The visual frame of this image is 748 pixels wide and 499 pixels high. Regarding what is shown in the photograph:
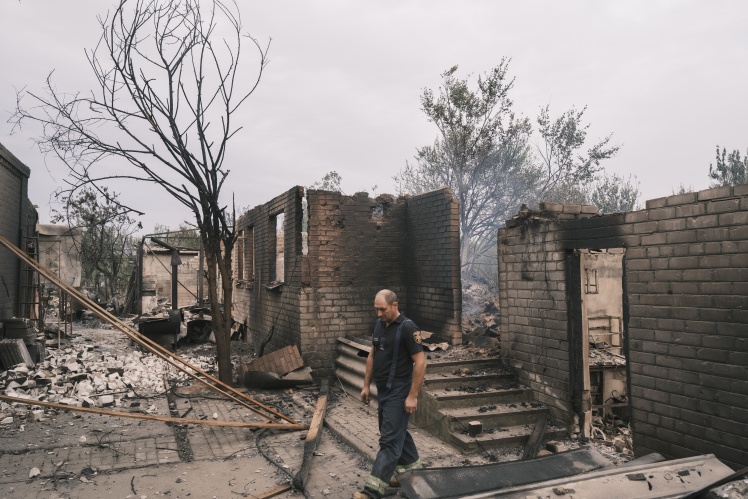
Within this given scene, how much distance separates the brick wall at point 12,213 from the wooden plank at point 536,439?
1029 cm

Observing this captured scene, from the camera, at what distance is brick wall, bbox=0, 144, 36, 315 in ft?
32.1

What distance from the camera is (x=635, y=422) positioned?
493 centimetres

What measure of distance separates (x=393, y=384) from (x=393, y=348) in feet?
1.04

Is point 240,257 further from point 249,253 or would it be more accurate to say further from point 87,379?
point 87,379

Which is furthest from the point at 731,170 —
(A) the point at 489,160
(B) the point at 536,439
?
(B) the point at 536,439

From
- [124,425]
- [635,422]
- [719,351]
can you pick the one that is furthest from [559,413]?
[124,425]

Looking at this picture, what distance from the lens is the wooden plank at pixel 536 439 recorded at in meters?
5.31

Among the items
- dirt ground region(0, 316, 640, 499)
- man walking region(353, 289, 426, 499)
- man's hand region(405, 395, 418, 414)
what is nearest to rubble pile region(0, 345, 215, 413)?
dirt ground region(0, 316, 640, 499)

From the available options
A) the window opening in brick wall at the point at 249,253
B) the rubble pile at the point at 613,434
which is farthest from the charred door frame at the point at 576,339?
the window opening in brick wall at the point at 249,253

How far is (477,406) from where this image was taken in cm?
623

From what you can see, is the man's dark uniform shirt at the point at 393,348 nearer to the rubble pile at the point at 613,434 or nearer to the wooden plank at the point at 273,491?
the wooden plank at the point at 273,491

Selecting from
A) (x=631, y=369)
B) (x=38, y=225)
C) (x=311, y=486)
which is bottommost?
(x=311, y=486)

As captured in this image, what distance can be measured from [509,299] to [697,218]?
2.87 m

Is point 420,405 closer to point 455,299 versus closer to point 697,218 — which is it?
point 455,299
